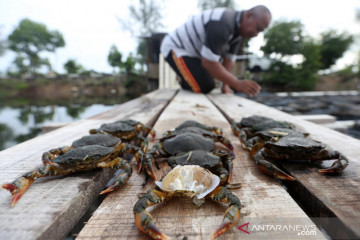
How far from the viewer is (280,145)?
129cm

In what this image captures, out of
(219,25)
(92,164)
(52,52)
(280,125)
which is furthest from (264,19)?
(52,52)

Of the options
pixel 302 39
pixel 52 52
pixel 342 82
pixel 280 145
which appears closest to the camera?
pixel 280 145

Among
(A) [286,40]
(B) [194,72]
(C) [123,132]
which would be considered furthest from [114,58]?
(C) [123,132]

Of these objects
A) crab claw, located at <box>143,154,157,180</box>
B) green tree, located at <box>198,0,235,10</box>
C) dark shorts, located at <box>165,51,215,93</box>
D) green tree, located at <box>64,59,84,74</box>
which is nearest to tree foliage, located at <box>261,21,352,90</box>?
green tree, located at <box>198,0,235,10</box>

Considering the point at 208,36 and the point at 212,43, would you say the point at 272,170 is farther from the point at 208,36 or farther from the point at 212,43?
the point at 208,36

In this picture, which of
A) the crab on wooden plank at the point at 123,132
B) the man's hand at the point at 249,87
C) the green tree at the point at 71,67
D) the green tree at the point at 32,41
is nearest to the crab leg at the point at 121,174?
the crab on wooden plank at the point at 123,132

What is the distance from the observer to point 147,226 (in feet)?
2.38

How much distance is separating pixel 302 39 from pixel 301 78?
613cm

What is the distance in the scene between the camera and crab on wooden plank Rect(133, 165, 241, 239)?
2.44 feet

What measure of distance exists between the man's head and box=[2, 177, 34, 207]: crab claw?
179 inches

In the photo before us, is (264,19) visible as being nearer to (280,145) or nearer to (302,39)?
(280,145)

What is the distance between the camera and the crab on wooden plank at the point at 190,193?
0.74 meters

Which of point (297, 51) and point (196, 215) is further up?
point (297, 51)

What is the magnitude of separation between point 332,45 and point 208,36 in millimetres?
36840
